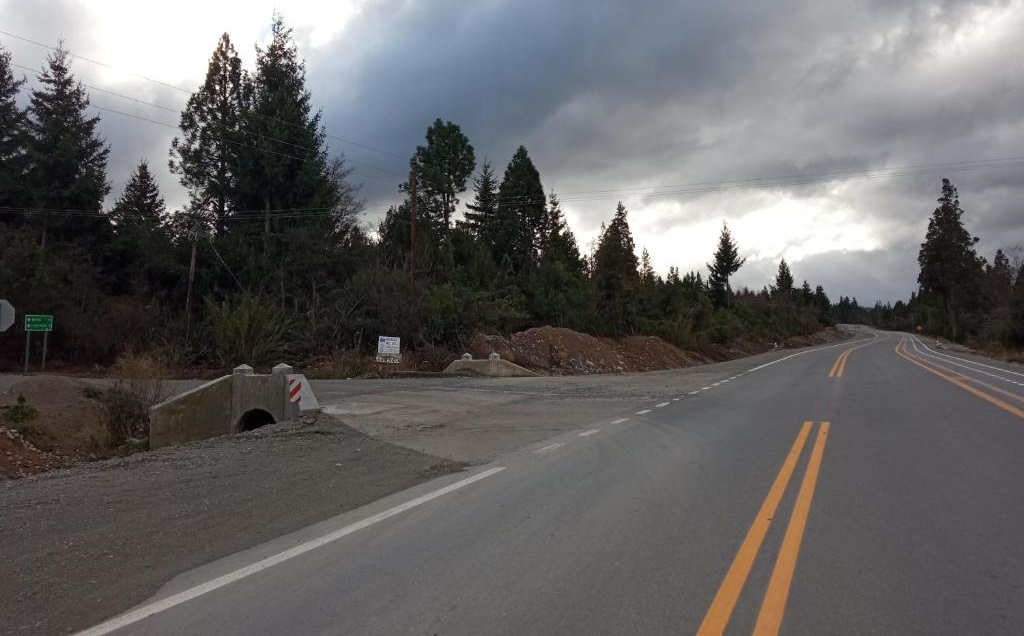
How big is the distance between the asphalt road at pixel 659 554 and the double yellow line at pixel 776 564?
2cm

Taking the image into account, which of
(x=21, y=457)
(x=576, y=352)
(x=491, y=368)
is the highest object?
(x=576, y=352)

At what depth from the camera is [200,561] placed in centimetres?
535

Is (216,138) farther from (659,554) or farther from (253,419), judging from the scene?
(659,554)

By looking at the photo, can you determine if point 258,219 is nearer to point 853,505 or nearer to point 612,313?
point 612,313

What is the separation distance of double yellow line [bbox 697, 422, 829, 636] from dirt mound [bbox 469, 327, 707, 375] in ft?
80.9

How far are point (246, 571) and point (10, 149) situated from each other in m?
61.4

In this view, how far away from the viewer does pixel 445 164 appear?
6397 cm

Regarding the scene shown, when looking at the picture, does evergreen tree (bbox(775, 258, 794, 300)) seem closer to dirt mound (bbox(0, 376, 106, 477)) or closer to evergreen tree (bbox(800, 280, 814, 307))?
evergreen tree (bbox(800, 280, 814, 307))

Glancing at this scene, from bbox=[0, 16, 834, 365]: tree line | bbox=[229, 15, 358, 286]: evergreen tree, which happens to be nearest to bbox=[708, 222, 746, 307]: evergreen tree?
bbox=[0, 16, 834, 365]: tree line

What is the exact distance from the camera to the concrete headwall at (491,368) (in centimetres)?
2805

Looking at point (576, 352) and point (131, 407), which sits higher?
point (576, 352)

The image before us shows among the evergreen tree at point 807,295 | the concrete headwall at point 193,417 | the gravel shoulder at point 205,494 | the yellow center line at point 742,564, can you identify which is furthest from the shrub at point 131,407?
the evergreen tree at point 807,295

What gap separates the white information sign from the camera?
93.7ft

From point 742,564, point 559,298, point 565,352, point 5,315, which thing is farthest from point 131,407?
point 559,298
